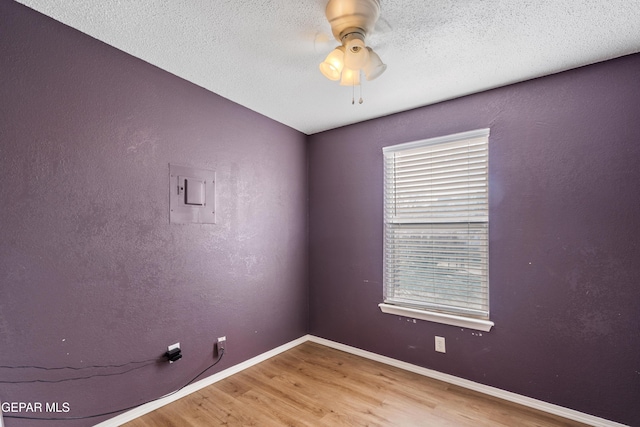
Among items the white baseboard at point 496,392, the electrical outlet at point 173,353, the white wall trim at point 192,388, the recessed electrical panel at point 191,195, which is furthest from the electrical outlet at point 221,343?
the white baseboard at point 496,392

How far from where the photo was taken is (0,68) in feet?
4.96

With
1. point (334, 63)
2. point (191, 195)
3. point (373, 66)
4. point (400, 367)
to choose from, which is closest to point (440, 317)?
point (400, 367)

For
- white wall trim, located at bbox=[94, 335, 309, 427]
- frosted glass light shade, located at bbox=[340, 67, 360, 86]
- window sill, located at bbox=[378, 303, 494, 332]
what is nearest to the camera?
frosted glass light shade, located at bbox=[340, 67, 360, 86]

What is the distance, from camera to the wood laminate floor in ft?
6.45

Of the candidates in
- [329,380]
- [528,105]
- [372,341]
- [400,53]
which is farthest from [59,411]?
[528,105]

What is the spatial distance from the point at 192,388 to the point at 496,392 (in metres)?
2.35

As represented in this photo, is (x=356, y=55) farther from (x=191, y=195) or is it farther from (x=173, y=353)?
(x=173, y=353)

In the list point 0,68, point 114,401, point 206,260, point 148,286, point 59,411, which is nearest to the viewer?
point 0,68

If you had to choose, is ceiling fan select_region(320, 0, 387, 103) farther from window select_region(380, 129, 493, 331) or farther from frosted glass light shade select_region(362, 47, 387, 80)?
window select_region(380, 129, 493, 331)

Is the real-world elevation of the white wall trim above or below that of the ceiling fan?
below

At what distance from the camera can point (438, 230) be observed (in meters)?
2.63

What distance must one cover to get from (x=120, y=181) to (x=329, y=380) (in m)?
2.21

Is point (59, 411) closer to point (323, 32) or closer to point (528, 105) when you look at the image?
point (323, 32)

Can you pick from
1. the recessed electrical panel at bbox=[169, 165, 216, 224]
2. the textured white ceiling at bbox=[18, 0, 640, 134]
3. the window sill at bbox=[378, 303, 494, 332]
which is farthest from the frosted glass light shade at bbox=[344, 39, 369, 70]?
the window sill at bbox=[378, 303, 494, 332]
